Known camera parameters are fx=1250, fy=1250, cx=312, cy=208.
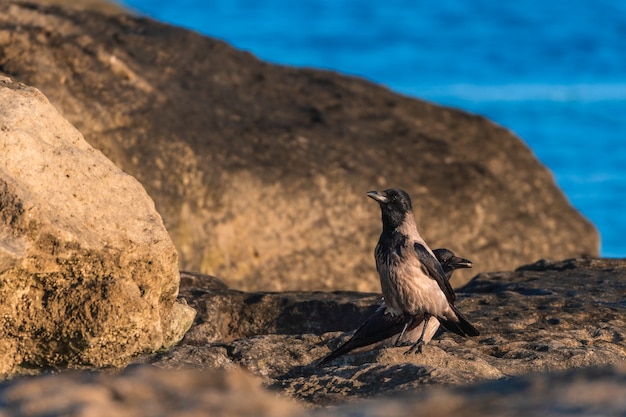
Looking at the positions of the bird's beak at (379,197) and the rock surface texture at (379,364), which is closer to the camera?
the rock surface texture at (379,364)

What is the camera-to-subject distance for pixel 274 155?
12422 mm

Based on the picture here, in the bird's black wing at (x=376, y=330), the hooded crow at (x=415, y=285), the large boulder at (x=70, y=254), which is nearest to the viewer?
the large boulder at (x=70, y=254)

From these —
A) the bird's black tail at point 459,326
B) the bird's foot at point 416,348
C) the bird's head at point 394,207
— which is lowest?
the bird's foot at point 416,348

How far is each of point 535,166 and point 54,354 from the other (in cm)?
844

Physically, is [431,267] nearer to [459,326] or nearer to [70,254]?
[459,326]

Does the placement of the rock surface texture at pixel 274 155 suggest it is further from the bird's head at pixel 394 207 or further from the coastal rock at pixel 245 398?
the coastal rock at pixel 245 398

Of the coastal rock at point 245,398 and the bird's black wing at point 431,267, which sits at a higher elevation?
the bird's black wing at point 431,267

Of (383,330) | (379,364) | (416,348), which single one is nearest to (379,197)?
(383,330)

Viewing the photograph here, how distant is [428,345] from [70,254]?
214 centimetres

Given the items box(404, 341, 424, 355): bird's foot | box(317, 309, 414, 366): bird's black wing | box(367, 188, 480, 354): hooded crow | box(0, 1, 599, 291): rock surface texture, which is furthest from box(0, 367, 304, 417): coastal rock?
box(0, 1, 599, 291): rock surface texture

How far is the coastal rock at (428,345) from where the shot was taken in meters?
6.50

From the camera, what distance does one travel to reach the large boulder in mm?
6762

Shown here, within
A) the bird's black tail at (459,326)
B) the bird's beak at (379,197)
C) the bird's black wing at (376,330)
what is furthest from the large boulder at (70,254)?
the bird's black tail at (459,326)

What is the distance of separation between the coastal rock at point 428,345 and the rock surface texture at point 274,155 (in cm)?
229
